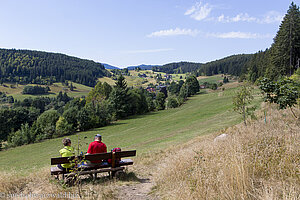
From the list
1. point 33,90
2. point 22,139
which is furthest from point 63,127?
point 33,90

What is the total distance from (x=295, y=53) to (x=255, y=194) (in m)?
58.1

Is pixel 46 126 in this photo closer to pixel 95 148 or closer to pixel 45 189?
pixel 95 148

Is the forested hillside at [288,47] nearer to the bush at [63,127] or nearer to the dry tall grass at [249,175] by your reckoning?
the bush at [63,127]

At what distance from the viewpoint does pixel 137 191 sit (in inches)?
238

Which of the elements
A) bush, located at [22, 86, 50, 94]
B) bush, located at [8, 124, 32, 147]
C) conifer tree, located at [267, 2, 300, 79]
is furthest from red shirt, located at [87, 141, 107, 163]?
bush, located at [22, 86, 50, 94]

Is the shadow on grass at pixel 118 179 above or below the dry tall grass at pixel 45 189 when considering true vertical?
below

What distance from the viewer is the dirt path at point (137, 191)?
5.42 metres

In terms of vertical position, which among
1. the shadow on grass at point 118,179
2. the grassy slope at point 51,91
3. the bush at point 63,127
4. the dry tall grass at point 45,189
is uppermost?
the grassy slope at point 51,91

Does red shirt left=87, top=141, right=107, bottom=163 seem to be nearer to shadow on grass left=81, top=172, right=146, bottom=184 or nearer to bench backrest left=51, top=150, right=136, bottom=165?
bench backrest left=51, top=150, right=136, bottom=165

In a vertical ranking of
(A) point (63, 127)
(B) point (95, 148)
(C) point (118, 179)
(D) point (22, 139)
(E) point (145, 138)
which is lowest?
(D) point (22, 139)

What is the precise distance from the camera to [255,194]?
3.70m

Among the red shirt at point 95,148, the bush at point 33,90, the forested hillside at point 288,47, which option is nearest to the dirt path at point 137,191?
the red shirt at point 95,148

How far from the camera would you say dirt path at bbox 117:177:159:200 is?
5421 millimetres

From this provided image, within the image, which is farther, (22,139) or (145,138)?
(22,139)
